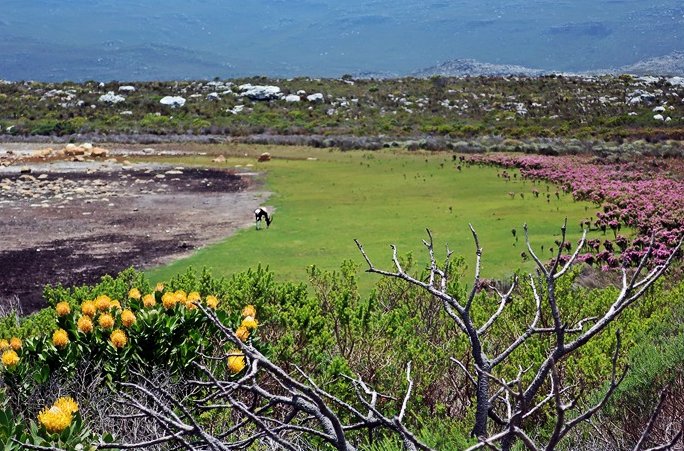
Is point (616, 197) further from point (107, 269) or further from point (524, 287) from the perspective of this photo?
point (107, 269)

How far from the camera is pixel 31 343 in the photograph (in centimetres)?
424

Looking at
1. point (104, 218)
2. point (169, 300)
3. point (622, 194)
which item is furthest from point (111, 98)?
point (169, 300)

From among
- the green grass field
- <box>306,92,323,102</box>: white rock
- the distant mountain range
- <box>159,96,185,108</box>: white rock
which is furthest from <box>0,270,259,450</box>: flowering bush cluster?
the distant mountain range

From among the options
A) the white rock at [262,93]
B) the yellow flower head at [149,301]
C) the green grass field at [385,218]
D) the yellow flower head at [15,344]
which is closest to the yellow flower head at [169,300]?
the yellow flower head at [149,301]

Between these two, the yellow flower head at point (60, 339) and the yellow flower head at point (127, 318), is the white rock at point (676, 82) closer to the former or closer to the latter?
the yellow flower head at point (127, 318)

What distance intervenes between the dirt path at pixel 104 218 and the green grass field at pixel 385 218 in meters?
1.04

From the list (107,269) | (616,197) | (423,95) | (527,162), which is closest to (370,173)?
(527,162)

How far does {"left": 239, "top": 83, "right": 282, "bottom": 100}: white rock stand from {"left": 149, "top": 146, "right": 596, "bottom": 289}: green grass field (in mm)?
37346

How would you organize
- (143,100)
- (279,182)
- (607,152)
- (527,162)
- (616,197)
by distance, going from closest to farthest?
1. (616,197)
2. (279,182)
3. (527,162)
4. (607,152)
5. (143,100)

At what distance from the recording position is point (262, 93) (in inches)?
2479

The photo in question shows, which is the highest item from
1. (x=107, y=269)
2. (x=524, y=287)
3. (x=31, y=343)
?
(x=31, y=343)

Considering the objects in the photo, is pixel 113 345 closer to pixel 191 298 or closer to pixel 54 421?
pixel 191 298

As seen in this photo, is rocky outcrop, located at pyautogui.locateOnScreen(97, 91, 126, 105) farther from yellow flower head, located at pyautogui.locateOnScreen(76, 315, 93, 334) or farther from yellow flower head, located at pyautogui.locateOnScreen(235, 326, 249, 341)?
yellow flower head, located at pyautogui.locateOnScreen(235, 326, 249, 341)

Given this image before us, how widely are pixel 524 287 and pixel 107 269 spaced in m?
7.48
